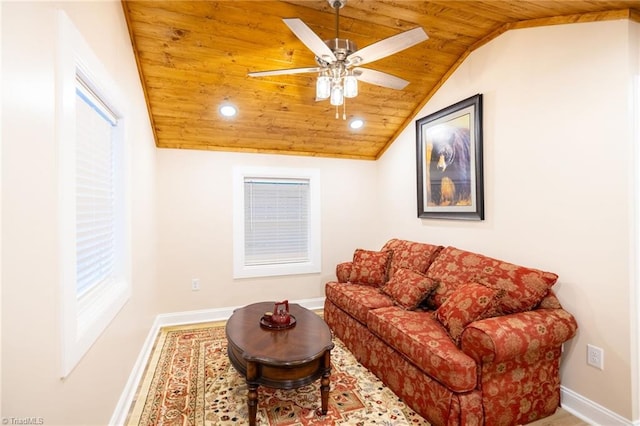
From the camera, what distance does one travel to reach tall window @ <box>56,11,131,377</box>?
1.25 metres

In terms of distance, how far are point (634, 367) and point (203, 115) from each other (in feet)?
13.4

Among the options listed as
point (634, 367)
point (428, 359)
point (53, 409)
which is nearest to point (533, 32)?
point (634, 367)

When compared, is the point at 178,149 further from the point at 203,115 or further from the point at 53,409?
the point at 53,409

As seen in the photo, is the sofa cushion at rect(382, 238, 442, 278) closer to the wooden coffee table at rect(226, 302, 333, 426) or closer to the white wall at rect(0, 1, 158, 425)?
the wooden coffee table at rect(226, 302, 333, 426)

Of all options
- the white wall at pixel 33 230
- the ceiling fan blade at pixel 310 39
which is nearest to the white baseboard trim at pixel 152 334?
the white wall at pixel 33 230

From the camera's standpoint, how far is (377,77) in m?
2.30

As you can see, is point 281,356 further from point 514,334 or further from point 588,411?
point 588,411

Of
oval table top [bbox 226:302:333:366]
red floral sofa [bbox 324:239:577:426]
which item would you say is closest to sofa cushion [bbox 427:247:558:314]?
red floral sofa [bbox 324:239:577:426]

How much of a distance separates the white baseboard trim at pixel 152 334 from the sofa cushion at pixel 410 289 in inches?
68.5

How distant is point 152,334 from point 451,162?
11.9ft

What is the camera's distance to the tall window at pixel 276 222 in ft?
13.3

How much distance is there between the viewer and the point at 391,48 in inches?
74.7

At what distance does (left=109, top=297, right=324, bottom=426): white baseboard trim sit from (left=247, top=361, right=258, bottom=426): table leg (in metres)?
0.83

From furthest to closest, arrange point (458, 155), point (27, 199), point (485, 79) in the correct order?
point (458, 155) → point (485, 79) → point (27, 199)
